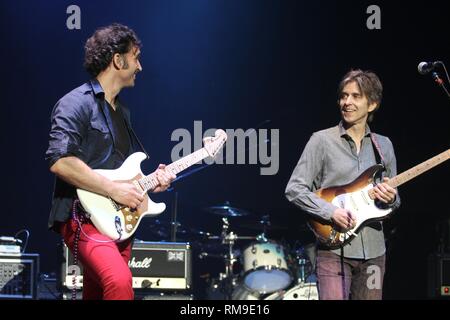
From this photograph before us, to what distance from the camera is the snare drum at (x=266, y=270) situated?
8.57 meters

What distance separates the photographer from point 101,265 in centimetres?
448

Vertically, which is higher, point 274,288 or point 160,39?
point 160,39

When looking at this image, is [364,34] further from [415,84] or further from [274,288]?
[274,288]

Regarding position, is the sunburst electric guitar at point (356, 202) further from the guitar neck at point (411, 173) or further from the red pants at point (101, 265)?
the red pants at point (101, 265)

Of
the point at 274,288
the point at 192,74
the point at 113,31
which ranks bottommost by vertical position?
the point at 274,288

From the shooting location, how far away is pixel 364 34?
28.5 ft

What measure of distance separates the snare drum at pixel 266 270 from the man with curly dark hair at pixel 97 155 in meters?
3.66
